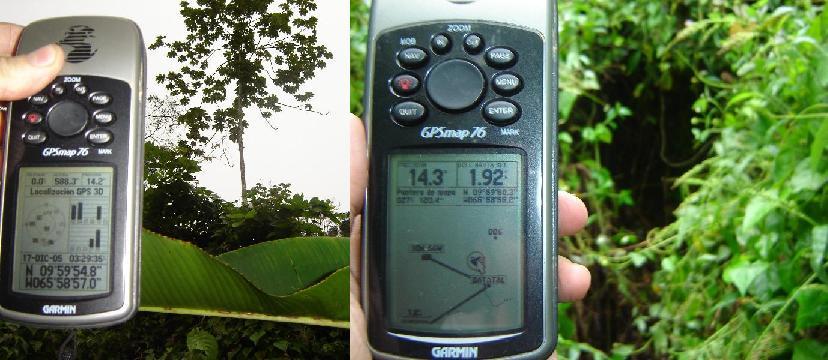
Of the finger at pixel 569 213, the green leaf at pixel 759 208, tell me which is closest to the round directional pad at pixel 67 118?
the finger at pixel 569 213

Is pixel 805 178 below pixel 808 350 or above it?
above

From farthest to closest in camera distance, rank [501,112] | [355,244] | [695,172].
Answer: [695,172] < [355,244] < [501,112]

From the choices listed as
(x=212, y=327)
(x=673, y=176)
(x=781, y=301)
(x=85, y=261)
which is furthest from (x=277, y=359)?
(x=673, y=176)

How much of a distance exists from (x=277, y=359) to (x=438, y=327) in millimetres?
156

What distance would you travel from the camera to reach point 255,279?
0.65 meters

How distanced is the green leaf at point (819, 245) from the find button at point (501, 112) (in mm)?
248

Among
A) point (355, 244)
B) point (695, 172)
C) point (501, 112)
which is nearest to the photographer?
point (501, 112)

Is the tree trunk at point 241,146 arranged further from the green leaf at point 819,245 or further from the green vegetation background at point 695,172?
the green leaf at point 819,245

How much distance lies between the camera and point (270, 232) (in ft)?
2.15

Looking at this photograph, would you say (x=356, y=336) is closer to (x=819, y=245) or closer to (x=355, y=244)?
(x=355, y=244)

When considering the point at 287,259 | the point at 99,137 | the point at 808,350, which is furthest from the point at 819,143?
the point at 99,137

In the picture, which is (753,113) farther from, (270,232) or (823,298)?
(270,232)

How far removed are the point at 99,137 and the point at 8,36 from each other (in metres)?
0.13

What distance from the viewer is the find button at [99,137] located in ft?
2.07
